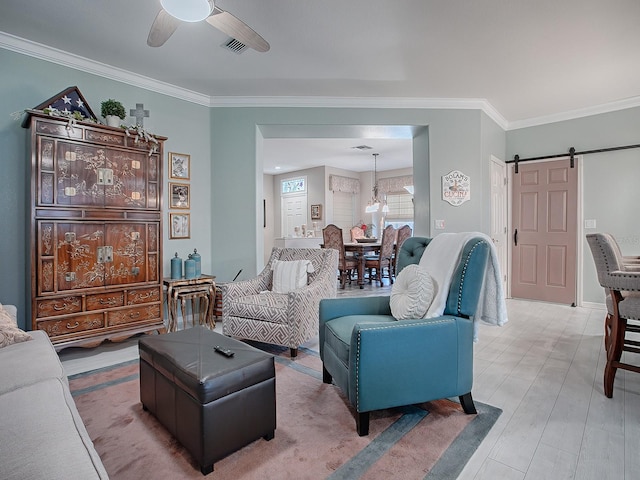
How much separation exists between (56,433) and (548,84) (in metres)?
→ 4.69

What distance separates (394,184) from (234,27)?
21.9 ft

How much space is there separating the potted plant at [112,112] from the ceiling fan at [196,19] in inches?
38.5

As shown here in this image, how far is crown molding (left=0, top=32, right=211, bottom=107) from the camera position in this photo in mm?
2750

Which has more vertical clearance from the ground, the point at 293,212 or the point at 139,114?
the point at 139,114

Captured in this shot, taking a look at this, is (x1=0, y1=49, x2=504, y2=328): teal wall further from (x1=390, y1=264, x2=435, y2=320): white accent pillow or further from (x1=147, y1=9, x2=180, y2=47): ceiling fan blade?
(x1=390, y1=264, x2=435, y2=320): white accent pillow

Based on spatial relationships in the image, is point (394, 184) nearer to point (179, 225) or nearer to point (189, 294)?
point (179, 225)

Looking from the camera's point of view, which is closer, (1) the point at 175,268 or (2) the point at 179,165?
(1) the point at 175,268

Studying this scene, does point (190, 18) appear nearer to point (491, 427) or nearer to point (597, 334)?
point (491, 427)

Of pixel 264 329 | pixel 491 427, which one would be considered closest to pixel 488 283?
pixel 491 427

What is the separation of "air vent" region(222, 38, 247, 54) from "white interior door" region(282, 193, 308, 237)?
570 centimetres

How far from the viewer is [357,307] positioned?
2316 millimetres

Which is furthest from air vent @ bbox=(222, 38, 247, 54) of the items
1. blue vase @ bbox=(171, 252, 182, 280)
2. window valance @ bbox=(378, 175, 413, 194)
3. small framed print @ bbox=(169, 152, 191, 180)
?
window valance @ bbox=(378, 175, 413, 194)

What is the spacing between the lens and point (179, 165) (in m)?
3.75

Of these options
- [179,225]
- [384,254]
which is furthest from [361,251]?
[179,225]
